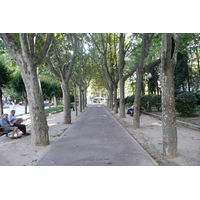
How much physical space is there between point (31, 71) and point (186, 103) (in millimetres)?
10680

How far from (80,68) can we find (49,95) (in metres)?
11.8

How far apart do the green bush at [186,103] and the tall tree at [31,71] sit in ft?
32.4

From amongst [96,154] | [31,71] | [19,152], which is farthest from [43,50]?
[96,154]

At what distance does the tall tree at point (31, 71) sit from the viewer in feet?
21.1

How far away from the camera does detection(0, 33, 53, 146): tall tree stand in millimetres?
6441

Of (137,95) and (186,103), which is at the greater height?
(137,95)

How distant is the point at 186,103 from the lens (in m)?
13.0

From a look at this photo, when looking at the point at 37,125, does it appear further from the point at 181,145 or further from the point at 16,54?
the point at 181,145

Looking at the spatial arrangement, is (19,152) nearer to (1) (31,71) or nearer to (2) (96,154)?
(2) (96,154)

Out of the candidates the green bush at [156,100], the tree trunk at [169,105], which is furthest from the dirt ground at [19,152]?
the green bush at [156,100]

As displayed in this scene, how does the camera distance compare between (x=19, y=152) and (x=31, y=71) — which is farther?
(x=31, y=71)

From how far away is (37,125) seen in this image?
681 cm

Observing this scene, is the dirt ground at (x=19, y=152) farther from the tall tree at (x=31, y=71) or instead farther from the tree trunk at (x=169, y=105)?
the tree trunk at (x=169, y=105)

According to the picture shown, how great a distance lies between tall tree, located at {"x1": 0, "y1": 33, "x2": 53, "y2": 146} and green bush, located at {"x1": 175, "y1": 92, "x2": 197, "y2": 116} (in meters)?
9.89
